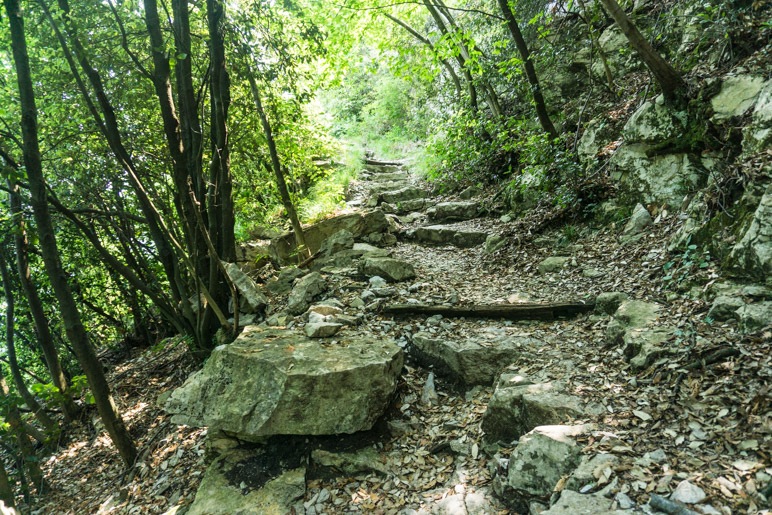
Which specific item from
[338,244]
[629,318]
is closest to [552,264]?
[629,318]

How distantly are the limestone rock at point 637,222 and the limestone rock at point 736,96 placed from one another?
4.16 ft

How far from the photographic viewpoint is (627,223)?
5.33 metres

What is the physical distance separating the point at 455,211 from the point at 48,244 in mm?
7716

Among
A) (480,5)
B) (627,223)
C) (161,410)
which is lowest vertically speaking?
(161,410)

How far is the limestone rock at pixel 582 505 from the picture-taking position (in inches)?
74.4

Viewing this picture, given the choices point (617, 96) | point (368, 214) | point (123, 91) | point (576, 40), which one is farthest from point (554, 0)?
point (123, 91)

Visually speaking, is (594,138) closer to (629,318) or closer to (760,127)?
(760,127)

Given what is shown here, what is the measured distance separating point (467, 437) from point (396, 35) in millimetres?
13182

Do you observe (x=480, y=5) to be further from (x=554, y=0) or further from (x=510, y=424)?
(x=510, y=424)

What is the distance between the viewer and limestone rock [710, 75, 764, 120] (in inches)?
167

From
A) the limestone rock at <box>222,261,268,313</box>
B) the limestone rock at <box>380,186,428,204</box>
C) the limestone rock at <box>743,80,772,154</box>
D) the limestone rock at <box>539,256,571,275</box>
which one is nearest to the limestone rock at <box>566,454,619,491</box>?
the limestone rock at <box>743,80,772,154</box>

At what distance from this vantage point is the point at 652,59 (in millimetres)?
4781

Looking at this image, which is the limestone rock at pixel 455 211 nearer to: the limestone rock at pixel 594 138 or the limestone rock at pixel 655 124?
the limestone rock at pixel 594 138

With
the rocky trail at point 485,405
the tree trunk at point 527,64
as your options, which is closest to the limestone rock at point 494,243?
the rocky trail at point 485,405
